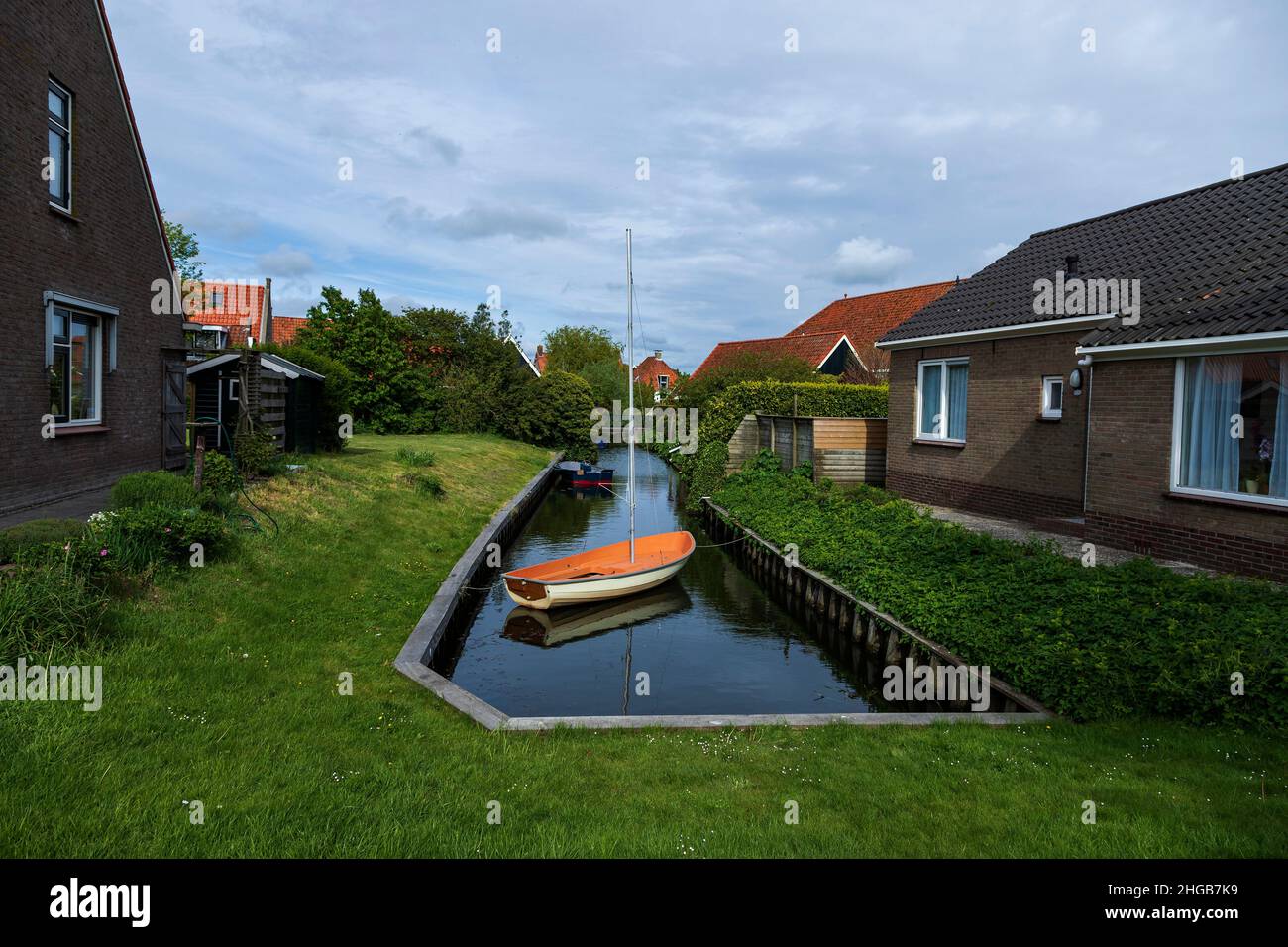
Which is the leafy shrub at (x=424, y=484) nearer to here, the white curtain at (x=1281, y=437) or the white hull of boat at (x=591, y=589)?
the white hull of boat at (x=591, y=589)

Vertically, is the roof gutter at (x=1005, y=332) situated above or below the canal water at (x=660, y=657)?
above

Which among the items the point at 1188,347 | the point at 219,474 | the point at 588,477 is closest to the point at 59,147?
the point at 219,474

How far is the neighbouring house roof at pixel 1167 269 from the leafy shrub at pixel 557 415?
25.9 metres

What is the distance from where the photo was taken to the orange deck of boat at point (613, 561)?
1495 centimetres

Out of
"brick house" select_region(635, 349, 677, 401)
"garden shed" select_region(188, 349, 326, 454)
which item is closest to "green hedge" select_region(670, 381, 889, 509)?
"garden shed" select_region(188, 349, 326, 454)

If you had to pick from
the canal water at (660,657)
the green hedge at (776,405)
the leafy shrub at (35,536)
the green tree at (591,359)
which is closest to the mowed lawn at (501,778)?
the leafy shrub at (35,536)

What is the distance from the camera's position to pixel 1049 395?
15148 mm

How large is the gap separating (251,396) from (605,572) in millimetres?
8432

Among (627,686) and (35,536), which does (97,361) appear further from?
(627,686)

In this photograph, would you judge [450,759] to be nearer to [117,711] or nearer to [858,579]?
[117,711]

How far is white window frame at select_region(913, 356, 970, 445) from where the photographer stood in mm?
17422

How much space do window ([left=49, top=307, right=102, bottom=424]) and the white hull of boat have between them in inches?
300
